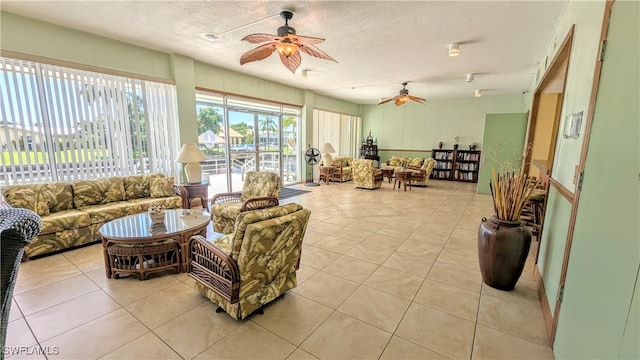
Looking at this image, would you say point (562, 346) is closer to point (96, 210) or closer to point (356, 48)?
point (356, 48)

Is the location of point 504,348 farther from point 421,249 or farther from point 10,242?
point 10,242

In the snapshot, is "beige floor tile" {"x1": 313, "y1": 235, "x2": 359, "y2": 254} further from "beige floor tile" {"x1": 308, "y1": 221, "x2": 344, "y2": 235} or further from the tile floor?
"beige floor tile" {"x1": 308, "y1": 221, "x2": 344, "y2": 235}

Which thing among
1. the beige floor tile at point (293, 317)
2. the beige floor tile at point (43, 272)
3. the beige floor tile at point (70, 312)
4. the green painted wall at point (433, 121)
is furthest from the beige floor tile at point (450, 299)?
the green painted wall at point (433, 121)

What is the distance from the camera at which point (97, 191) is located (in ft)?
11.8

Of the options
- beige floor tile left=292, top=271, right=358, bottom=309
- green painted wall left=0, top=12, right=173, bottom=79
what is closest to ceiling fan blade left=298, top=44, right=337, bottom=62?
beige floor tile left=292, top=271, right=358, bottom=309

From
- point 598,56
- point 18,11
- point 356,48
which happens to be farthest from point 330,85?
point 598,56

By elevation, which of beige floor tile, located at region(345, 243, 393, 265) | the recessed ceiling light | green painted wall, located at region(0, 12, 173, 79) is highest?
the recessed ceiling light

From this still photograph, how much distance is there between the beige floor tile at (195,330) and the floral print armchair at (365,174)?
5367mm

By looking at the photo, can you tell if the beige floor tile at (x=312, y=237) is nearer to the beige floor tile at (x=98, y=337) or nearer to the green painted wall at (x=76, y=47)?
the beige floor tile at (x=98, y=337)

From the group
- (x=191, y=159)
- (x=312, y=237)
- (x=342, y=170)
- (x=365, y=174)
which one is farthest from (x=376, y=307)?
(x=342, y=170)

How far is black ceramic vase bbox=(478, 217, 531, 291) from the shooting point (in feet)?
7.27

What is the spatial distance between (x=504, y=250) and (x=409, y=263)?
894mm

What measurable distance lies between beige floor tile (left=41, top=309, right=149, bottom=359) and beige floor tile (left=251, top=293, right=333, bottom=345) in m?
0.83

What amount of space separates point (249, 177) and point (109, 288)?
2129 millimetres
